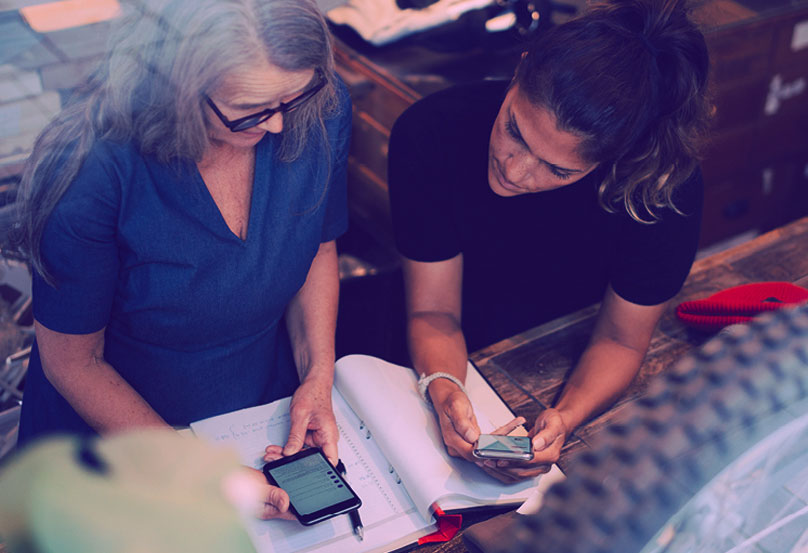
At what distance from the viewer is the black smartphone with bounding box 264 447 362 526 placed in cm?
83

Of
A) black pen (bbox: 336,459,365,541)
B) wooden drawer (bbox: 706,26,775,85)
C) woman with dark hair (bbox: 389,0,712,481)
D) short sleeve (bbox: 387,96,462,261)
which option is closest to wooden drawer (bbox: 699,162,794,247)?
wooden drawer (bbox: 706,26,775,85)

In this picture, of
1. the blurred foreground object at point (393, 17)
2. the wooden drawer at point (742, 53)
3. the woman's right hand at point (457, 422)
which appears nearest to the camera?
the woman's right hand at point (457, 422)

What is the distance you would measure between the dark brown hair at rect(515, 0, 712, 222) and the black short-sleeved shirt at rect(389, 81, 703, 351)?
0.05 meters

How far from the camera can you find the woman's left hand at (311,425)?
3.07ft

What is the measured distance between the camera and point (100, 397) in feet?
3.21

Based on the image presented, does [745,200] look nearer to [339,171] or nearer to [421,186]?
[421,186]

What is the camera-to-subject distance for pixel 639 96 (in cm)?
101

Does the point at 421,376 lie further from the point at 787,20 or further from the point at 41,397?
the point at 787,20

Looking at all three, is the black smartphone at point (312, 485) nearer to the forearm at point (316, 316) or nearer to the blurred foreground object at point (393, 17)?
the forearm at point (316, 316)

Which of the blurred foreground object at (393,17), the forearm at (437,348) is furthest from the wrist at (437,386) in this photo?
the blurred foreground object at (393,17)

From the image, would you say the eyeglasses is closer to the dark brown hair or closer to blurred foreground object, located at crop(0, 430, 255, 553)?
the dark brown hair

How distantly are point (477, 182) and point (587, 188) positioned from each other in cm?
18

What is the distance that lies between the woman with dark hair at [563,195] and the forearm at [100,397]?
15.4 inches

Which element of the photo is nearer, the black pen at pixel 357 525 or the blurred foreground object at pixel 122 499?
the blurred foreground object at pixel 122 499
